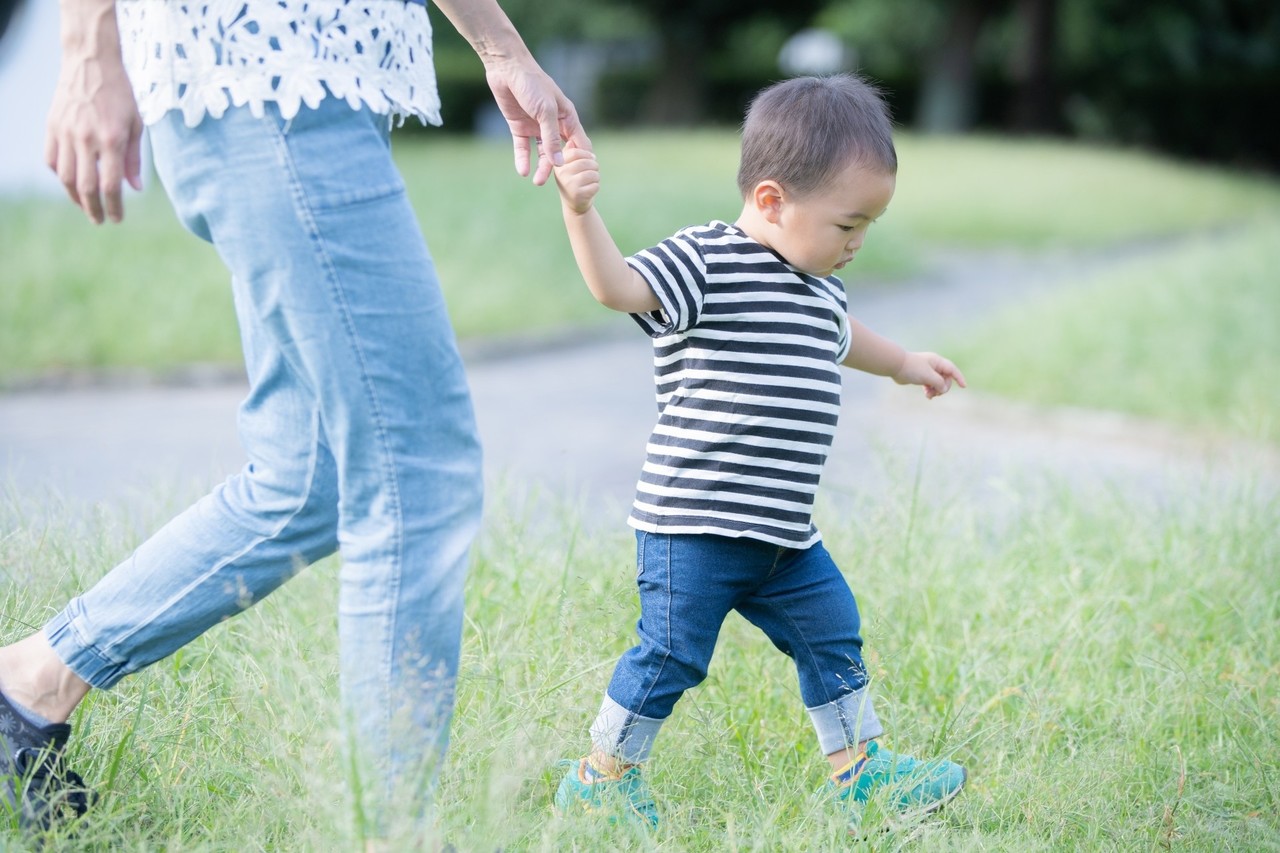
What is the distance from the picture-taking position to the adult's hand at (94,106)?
190 cm

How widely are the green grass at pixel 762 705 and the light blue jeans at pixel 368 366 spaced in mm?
114

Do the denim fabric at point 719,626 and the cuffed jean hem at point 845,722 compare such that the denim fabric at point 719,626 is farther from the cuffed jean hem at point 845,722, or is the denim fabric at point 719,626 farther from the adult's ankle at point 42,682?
the adult's ankle at point 42,682

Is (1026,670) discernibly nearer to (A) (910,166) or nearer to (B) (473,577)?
(B) (473,577)

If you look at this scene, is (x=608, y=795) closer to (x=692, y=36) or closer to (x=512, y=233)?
(x=512, y=233)

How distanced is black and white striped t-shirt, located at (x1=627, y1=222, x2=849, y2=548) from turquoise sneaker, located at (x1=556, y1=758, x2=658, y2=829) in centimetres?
42

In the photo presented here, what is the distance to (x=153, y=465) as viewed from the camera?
5.37 metres

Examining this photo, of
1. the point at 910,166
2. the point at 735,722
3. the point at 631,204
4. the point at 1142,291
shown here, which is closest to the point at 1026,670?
the point at 735,722

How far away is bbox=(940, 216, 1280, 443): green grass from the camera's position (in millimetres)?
6930

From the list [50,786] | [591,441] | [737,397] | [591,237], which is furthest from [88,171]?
[591,441]

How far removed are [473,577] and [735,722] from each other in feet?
2.61

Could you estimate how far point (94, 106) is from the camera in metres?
1.90

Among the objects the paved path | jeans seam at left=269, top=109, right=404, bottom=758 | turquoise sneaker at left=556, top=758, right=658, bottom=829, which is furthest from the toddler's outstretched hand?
the paved path

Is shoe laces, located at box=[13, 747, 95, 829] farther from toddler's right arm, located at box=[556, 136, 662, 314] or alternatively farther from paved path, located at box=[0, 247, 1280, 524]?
paved path, located at box=[0, 247, 1280, 524]

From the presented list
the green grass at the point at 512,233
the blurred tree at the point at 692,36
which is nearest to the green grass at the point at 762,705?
the green grass at the point at 512,233
